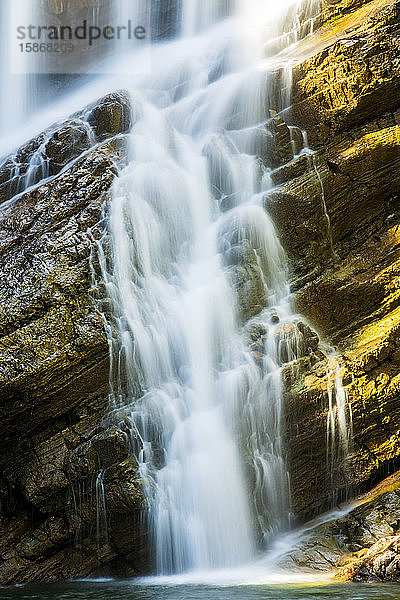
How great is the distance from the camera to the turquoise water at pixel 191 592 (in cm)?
703

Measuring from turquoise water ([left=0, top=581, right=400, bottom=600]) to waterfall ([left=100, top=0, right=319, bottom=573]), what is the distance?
3.52ft

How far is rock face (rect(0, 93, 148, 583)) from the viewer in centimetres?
966

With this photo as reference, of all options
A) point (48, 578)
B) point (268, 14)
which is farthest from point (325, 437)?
point (268, 14)

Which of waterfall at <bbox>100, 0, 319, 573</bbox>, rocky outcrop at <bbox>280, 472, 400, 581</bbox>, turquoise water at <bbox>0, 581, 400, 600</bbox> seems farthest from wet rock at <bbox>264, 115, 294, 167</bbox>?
turquoise water at <bbox>0, 581, 400, 600</bbox>

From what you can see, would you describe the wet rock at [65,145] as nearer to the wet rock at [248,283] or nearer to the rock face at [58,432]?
the rock face at [58,432]

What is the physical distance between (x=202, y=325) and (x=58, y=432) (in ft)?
11.0

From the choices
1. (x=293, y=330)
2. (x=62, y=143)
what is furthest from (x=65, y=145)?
(x=293, y=330)

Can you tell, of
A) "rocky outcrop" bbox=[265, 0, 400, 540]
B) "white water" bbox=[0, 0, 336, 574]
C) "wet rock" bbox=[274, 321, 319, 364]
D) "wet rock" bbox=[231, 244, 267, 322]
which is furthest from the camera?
"wet rock" bbox=[231, 244, 267, 322]

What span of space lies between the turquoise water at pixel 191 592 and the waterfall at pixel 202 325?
1.07m

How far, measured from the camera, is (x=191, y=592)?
7805 mm

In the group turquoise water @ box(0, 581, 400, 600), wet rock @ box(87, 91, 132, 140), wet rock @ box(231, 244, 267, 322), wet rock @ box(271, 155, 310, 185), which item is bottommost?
turquoise water @ box(0, 581, 400, 600)

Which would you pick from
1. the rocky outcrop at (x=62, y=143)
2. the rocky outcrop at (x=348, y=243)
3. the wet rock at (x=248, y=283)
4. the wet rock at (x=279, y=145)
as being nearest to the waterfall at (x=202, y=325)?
the wet rock at (x=248, y=283)

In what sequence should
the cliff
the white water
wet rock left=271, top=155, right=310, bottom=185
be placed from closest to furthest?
the white water, the cliff, wet rock left=271, top=155, right=310, bottom=185

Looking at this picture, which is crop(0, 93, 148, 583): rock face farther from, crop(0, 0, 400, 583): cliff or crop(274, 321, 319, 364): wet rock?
crop(274, 321, 319, 364): wet rock
